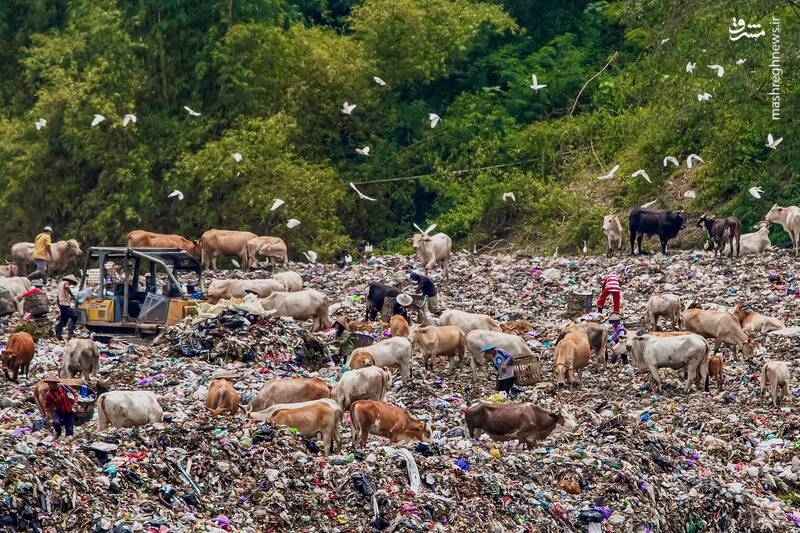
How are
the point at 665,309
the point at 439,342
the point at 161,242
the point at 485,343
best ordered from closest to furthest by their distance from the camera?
the point at 485,343 → the point at 439,342 → the point at 665,309 → the point at 161,242

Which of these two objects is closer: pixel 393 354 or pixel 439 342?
pixel 393 354

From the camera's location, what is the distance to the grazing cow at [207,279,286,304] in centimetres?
2417

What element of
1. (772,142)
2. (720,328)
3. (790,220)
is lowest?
(720,328)

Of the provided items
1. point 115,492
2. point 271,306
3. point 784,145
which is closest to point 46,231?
point 271,306

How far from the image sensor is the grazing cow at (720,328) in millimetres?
20531

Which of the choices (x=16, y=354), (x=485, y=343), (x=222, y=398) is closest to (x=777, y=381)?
(x=485, y=343)

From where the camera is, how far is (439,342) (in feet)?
65.1

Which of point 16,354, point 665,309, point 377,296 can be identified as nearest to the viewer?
point 16,354

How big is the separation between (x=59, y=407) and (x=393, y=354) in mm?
5421

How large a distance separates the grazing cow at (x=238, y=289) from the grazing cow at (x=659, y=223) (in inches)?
292

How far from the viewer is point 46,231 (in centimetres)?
2977

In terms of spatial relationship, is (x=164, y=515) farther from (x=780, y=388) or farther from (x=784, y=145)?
(x=784, y=145)

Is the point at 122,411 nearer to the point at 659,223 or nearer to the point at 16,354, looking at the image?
the point at 16,354

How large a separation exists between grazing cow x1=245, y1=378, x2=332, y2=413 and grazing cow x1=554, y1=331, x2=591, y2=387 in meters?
4.04
